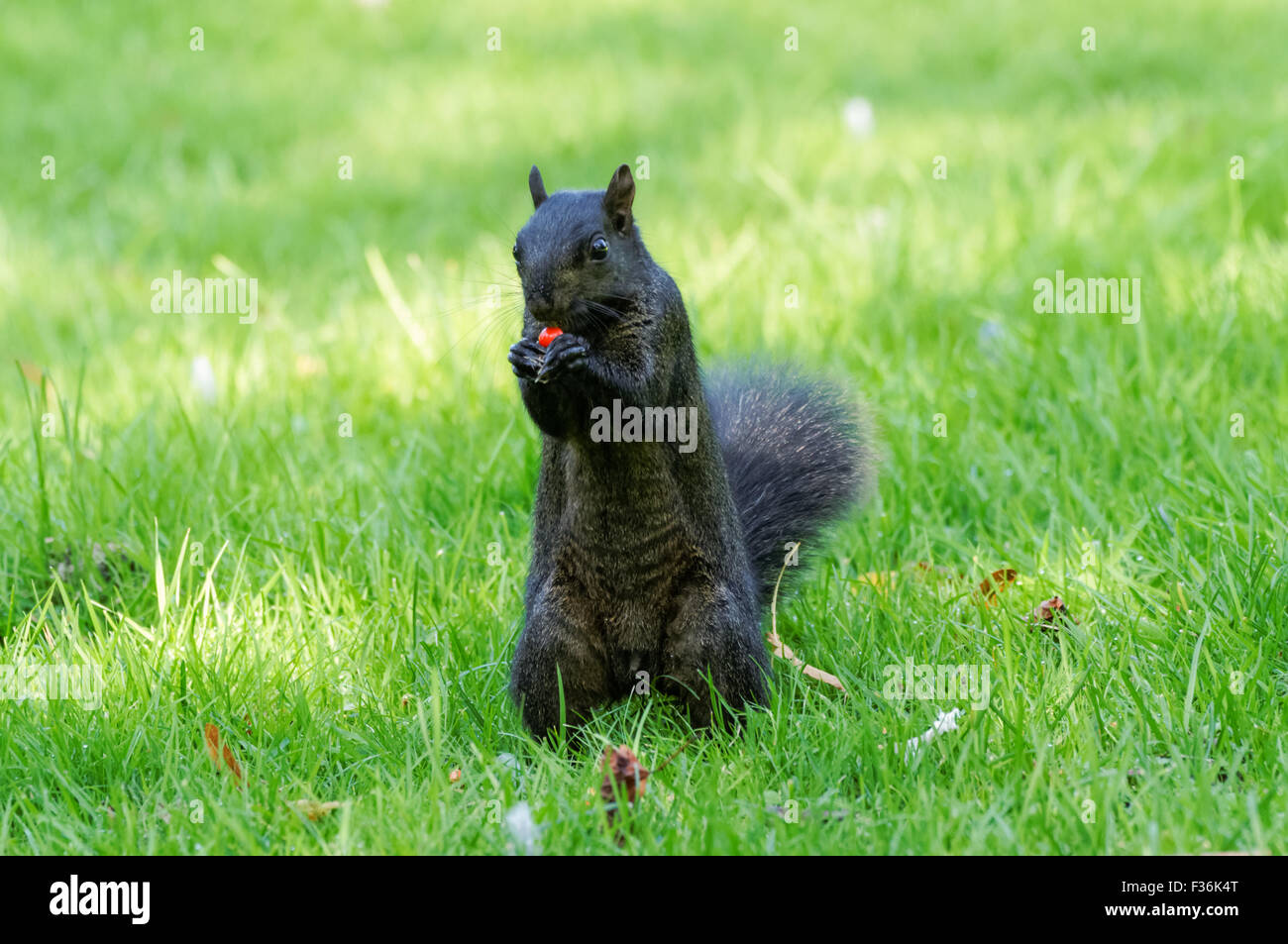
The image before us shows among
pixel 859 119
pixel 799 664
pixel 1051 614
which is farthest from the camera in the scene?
pixel 859 119

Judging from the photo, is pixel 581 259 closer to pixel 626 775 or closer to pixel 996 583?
pixel 626 775

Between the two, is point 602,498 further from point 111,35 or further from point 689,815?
point 111,35

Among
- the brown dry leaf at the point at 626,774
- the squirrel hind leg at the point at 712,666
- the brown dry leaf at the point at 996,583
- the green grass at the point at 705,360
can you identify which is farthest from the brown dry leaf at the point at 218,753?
the brown dry leaf at the point at 996,583

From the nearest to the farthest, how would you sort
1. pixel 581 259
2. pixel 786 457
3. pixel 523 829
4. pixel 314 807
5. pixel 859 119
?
pixel 523 829 < pixel 314 807 < pixel 581 259 < pixel 786 457 < pixel 859 119

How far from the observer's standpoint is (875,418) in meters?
3.14

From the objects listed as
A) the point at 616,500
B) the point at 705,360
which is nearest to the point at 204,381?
the point at 705,360

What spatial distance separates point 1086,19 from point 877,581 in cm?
572

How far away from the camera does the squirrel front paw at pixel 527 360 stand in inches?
87.7

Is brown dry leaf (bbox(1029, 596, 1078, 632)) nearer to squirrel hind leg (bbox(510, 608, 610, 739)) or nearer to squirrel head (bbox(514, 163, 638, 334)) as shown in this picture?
squirrel hind leg (bbox(510, 608, 610, 739))

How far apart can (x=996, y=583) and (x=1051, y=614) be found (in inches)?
5.5

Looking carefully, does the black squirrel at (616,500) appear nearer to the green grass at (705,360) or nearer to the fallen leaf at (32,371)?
the green grass at (705,360)

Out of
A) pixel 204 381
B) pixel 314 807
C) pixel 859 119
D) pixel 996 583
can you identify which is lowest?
pixel 314 807

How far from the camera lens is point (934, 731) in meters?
2.25

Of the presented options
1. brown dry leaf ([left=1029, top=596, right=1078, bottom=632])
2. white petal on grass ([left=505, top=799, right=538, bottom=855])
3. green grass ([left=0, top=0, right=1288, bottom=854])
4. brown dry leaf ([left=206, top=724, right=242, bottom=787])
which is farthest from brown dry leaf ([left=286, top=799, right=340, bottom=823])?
Result: brown dry leaf ([left=1029, top=596, right=1078, bottom=632])
